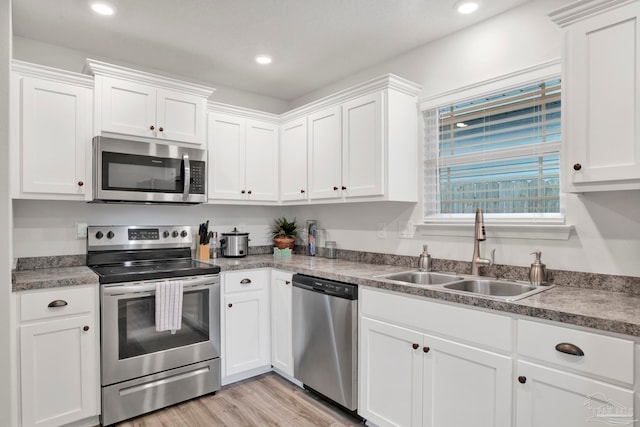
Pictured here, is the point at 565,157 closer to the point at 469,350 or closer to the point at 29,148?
the point at 469,350

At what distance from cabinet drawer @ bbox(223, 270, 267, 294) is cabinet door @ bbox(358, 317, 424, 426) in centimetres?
104

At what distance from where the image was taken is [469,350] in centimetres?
182

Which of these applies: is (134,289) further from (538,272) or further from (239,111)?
(538,272)

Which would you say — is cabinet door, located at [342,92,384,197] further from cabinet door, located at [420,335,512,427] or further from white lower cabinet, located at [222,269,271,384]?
cabinet door, located at [420,335,512,427]

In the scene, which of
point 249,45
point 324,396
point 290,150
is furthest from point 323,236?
point 249,45

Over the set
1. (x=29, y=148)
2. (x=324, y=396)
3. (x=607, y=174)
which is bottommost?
(x=324, y=396)

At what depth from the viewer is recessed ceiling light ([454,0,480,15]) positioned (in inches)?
89.6

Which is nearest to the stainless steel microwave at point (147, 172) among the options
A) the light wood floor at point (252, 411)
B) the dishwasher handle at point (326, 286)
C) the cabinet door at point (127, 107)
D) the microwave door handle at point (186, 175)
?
the microwave door handle at point (186, 175)

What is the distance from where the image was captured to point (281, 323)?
3.01 metres

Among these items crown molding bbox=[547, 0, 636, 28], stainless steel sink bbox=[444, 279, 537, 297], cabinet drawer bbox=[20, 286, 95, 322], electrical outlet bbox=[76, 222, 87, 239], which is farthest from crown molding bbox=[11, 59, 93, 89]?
Result: crown molding bbox=[547, 0, 636, 28]

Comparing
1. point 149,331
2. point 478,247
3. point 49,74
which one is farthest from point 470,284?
point 49,74

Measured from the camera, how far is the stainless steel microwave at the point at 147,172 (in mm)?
2635

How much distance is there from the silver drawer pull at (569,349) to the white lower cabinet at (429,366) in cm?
21

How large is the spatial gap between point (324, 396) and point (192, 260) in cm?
152
